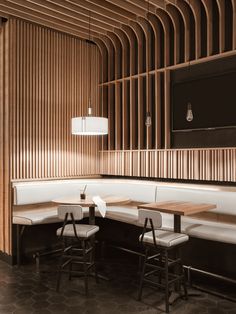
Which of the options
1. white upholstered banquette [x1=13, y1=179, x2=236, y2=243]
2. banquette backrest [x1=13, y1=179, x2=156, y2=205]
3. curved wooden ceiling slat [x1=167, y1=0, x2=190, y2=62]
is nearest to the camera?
white upholstered banquette [x1=13, y1=179, x2=236, y2=243]

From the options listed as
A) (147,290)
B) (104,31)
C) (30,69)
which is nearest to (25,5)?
(30,69)

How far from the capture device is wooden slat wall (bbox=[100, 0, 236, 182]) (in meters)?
4.49

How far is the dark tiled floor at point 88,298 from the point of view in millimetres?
3393

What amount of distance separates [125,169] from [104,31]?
2356mm

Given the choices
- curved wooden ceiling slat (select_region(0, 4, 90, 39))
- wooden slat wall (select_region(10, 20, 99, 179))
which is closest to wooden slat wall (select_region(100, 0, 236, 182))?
wooden slat wall (select_region(10, 20, 99, 179))

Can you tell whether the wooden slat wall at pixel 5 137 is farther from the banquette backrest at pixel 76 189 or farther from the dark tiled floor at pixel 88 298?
the dark tiled floor at pixel 88 298

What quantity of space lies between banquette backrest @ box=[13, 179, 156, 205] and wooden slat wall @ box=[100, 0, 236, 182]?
0.29 m

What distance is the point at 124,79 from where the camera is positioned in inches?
227

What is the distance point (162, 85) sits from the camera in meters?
5.30

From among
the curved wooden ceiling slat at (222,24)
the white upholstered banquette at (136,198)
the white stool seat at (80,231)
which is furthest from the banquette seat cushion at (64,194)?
the curved wooden ceiling slat at (222,24)

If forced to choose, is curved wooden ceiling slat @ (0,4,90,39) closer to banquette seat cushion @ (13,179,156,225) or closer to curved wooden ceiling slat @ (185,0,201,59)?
curved wooden ceiling slat @ (185,0,201,59)

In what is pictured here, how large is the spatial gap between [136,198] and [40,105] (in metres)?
2.11

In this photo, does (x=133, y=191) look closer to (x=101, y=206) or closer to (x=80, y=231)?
(x=101, y=206)

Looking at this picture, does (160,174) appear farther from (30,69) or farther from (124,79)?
(30,69)
